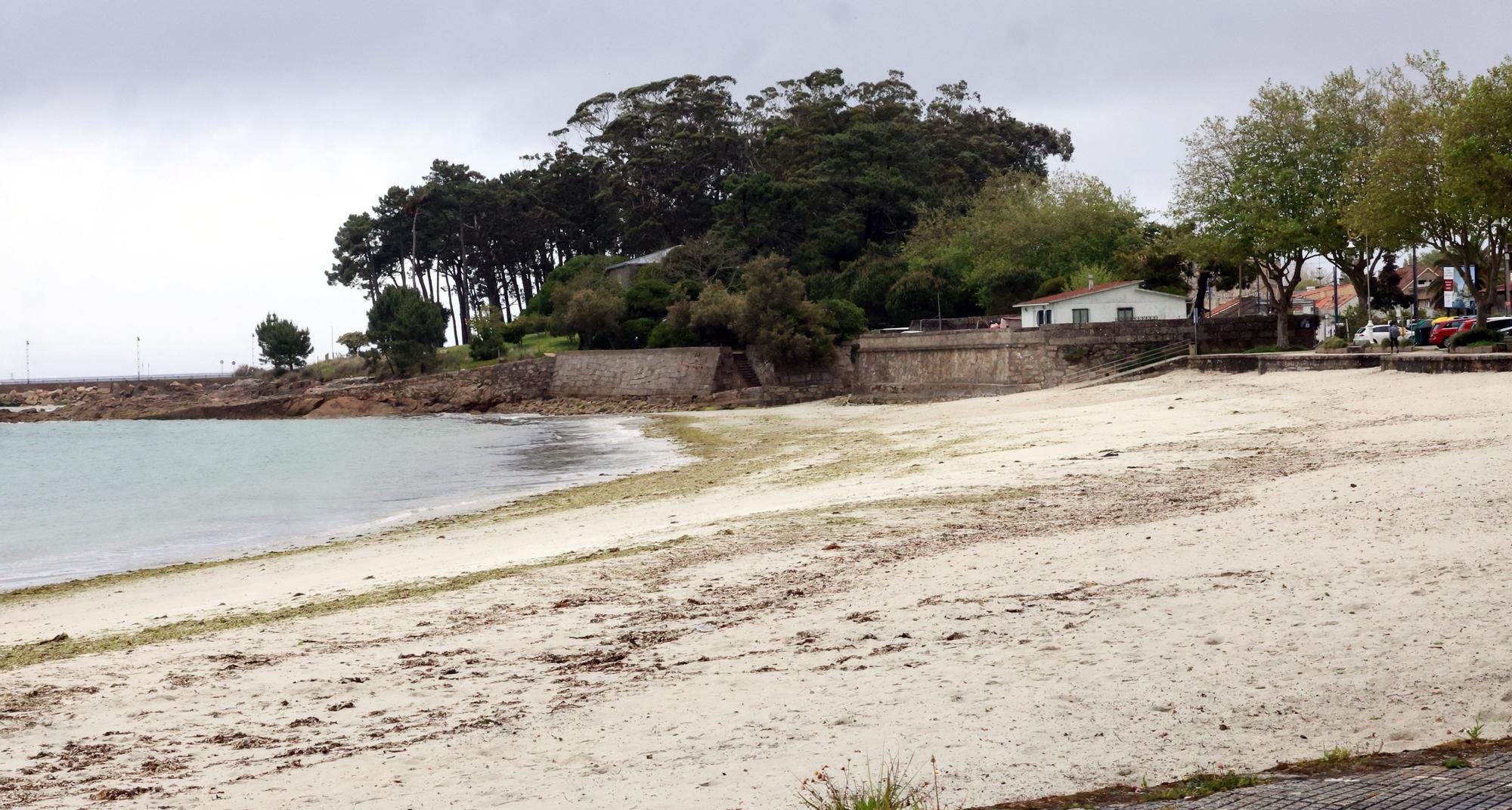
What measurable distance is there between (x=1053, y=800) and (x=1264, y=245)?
42037mm

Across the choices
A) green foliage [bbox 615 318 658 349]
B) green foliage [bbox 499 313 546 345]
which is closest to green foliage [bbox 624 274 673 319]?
green foliage [bbox 615 318 658 349]

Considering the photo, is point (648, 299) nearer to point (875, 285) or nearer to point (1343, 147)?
point (875, 285)

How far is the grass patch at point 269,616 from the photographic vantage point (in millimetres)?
9234

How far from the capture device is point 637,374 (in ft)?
214

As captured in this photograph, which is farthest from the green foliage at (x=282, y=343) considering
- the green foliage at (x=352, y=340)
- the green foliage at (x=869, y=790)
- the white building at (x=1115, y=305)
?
the green foliage at (x=869, y=790)

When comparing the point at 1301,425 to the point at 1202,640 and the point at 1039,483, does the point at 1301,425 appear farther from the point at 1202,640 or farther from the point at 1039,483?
the point at 1202,640

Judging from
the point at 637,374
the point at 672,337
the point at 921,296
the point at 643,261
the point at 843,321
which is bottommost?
the point at 637,374

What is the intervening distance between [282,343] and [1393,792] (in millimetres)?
97736

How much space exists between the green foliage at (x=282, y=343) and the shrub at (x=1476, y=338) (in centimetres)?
8226

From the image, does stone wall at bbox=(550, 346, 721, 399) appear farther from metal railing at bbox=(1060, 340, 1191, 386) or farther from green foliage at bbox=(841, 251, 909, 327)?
metal railing at bbox=(1060, 340, 1191, 386)

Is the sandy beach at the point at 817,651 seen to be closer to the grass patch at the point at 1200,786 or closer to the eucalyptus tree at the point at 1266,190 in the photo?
the grass patch at the point at 1200,786

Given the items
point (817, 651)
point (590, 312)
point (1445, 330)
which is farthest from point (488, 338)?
point (817, 651)

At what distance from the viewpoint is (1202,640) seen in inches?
256

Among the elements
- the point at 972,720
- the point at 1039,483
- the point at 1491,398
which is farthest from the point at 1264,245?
the point at 972,720
